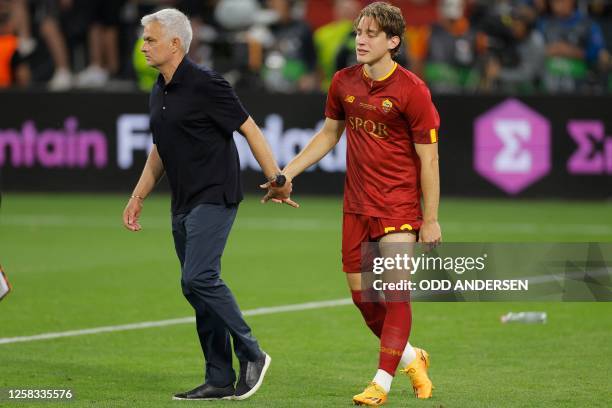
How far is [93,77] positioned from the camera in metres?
22.7

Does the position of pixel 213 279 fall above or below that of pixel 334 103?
below

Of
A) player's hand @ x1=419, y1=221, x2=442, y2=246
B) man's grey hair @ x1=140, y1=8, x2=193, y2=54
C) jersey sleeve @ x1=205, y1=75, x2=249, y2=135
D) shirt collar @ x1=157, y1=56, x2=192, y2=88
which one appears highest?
man's grey hair @ x1=140, y1=8, x2=193, y2=54

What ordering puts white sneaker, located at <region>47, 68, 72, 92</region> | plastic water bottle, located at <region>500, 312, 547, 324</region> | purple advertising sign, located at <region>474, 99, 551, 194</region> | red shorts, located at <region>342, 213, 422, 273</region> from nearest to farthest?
red shorts, located at <region>342, 213, 422, 273</region> → plastic water bottle, located at <region>500, 312, 547, 324</region> → purple advertising sign, located at <region>474, 99, 551, 194</region> → white sneaker, located at <region>47, 68, 72, 92</region>

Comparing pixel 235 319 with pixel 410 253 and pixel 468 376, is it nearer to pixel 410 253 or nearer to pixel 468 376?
pixel 410 253

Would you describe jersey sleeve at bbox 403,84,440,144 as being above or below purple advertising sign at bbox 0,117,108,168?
above

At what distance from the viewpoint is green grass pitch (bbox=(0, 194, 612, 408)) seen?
862 centimetres

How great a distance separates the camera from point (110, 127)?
68.0 ft

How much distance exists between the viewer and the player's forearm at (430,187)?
315 inches

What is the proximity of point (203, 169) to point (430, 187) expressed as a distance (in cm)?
136

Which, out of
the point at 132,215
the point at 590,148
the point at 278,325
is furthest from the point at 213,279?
the point at 590,148

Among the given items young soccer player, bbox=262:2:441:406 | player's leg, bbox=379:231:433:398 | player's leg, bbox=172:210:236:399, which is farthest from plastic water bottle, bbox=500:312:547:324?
player's leg, bbox=172:210:236:399

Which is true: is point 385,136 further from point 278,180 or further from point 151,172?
point 151,172

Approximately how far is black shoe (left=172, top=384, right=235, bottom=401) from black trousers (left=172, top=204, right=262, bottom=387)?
35mm

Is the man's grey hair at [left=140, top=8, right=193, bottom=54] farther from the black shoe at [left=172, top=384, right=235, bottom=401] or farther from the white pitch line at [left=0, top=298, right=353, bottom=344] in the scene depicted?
the white pitch line at [left=0, top=298, right=353, bottom=344]
